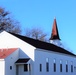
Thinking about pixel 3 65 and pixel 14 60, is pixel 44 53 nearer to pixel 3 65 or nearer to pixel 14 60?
pixel 14 60

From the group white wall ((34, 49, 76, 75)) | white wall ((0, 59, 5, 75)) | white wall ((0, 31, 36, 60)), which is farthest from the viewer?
white wall ((34, 49, 76, 75))

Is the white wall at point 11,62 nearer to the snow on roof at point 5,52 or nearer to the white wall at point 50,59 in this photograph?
the snow on roof at point 5,52

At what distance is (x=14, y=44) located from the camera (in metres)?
47.9

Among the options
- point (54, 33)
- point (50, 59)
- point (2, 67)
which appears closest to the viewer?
point (2, 67)

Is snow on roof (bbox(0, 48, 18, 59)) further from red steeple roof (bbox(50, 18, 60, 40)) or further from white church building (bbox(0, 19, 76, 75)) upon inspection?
red steeple roof (bbox(50, 18, 60, 40))

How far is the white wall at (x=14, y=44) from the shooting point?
4688 centimetres

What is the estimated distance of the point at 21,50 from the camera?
47344mm

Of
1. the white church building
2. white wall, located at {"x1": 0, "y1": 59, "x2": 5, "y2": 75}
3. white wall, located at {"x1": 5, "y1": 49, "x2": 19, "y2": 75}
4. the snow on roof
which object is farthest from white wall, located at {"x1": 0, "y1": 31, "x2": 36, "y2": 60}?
white wall, located at {"x1": 0, "y1": 59, "x2": 5, "y2": 75}

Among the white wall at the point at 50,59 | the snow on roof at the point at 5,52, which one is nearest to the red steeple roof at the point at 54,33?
the white wall at the point at 50,59

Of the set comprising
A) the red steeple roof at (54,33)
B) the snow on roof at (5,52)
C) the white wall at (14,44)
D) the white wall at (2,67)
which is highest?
the red steeple roof at (54,33)

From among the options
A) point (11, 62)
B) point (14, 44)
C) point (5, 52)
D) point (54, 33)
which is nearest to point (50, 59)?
point (14, 44)

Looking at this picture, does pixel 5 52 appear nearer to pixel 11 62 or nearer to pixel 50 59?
pixel 11 62

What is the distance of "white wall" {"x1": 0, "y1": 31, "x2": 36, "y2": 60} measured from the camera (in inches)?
1845

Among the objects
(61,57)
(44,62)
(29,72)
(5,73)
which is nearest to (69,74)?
(61,57)
